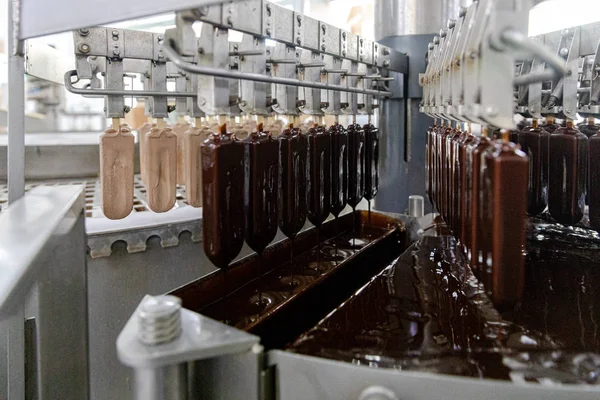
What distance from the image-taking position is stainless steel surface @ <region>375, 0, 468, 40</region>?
7.94 feet

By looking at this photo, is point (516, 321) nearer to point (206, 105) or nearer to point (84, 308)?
point (206, 105)

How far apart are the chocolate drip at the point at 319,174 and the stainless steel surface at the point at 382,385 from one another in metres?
0.65

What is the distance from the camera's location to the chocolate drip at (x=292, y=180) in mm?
1262

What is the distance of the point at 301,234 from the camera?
1.66 metres

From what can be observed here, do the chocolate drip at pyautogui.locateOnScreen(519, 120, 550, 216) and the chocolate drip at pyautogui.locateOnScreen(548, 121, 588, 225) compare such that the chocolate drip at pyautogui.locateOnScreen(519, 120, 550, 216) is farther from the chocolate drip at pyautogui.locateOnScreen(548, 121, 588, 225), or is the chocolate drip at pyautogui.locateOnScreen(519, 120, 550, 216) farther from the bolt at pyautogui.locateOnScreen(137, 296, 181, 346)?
the bolt at pyautogui.locateOnScreen(137, 296, 181, 346)

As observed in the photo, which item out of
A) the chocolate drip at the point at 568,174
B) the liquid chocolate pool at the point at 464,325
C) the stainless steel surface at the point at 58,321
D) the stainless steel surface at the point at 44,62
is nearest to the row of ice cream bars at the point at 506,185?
the chocolate drip at the point at 568,174

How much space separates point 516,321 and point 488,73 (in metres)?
0.50

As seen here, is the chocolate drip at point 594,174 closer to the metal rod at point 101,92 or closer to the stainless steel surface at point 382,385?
the stainless steel surface at point 382,385

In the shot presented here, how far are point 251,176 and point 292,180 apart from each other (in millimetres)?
192

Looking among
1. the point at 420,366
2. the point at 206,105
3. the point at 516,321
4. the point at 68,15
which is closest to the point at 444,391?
the point at 420,366

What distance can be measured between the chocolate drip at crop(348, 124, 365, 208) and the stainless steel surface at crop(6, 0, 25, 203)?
0.90 meters

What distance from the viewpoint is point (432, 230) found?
1744mm

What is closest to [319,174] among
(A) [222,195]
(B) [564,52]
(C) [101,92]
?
(A) [222,195]

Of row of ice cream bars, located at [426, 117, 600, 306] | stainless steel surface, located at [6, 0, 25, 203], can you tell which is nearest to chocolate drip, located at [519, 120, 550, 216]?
row of ice cream bars, located at [426, 117, 600, 306]
